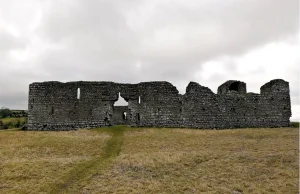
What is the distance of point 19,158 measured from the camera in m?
24.1

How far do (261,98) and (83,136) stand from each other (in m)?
24.3

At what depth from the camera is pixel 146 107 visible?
127 feet

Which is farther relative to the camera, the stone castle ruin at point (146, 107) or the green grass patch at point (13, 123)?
the green grass patch at point (13, 123)

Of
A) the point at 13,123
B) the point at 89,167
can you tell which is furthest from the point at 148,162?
the point at 13,123

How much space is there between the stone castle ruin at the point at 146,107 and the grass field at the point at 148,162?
4.45 metres

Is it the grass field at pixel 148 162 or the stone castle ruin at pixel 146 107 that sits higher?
the stone castle ruin at pixel 146 107

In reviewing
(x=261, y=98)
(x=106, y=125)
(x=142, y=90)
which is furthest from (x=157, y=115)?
(x=261, y=98)

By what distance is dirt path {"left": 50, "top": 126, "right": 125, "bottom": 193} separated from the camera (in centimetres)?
1825

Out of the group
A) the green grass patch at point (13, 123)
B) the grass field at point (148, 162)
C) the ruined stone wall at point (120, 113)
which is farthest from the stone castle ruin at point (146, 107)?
the green grass patch at point (13, 123)

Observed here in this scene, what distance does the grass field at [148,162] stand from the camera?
18.1m

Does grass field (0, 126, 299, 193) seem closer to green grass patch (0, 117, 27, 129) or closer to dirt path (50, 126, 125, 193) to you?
dirt path (50, 126, 125, 193)

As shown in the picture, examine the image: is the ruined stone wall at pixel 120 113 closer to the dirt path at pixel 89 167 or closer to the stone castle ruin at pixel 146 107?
the stone castle ruin at pixel 146 107

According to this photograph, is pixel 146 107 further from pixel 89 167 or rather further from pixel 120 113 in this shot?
pixel 89 167

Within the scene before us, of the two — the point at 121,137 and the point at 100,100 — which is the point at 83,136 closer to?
the point at 121,137
